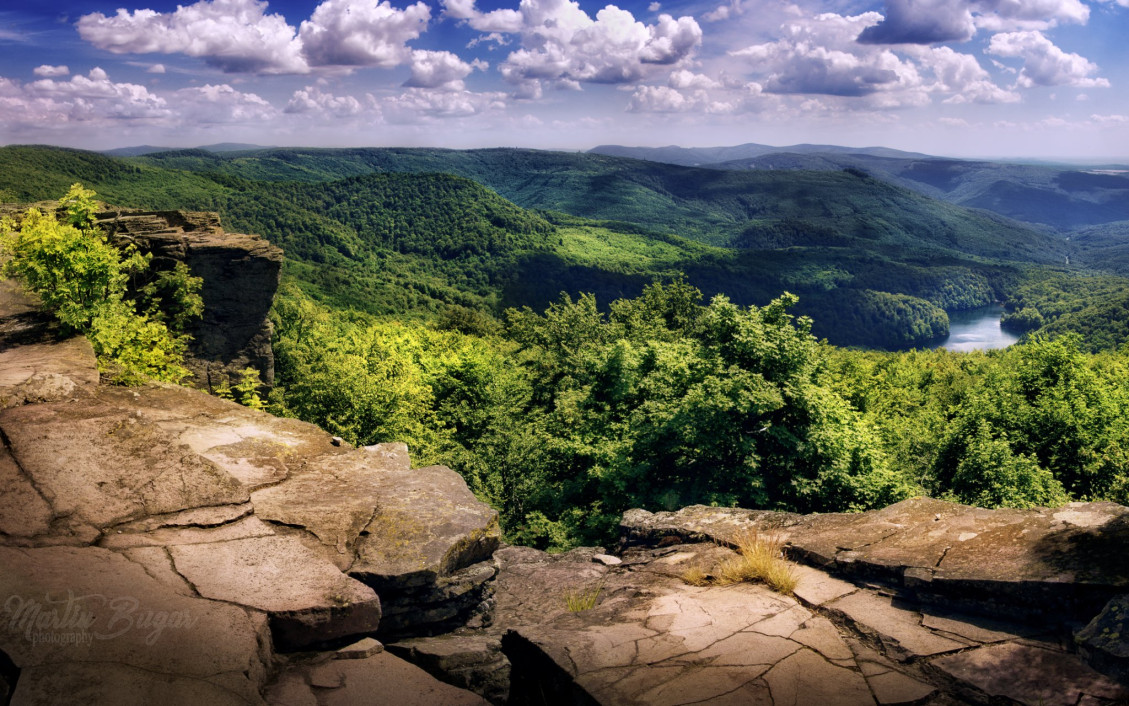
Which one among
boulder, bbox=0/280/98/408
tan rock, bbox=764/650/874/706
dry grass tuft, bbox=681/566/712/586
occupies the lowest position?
dry grass tuft, bbox=681/566/712/586

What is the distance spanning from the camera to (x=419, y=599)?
6824mm

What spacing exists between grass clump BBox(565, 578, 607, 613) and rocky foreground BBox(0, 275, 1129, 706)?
140mm

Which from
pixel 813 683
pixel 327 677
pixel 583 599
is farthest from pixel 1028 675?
pixel 327 677

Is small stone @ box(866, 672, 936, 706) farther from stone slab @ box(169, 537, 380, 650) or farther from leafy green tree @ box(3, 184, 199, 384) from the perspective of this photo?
leafy green tree @ box(3, 184, 199, 384)

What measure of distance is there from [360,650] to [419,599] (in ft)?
3.80

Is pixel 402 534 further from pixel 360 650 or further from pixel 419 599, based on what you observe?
pixel 360 650

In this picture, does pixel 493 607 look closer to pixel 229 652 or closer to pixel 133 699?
pixel 229 652

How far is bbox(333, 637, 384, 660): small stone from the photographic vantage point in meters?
5.59

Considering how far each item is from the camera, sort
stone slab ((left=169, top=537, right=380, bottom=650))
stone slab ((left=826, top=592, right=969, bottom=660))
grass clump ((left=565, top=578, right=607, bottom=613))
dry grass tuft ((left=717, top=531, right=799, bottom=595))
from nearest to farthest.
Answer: stone slab ((left=169, top=537, right=380, bottom=650))
stone slab ((left=826, top=592, right=969, bottom=660))
dry grass tuft ((left=717, top=531, right=799, bottom=595))
grass clump ((left=565, top=578, right=607, bottom=613))

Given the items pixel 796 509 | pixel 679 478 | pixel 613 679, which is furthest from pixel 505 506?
pixel 613 679

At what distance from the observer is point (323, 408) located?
84.3 feet

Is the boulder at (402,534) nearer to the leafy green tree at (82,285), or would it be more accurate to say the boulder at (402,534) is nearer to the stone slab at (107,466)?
the stone slab at (107,466)

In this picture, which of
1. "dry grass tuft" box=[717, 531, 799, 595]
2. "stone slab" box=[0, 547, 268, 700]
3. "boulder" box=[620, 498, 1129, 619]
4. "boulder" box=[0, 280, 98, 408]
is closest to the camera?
"stone slab" box=[0, 547, 268, 700]

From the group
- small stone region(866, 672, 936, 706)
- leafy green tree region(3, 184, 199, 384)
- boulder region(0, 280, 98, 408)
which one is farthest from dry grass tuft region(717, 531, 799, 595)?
leafy green tree region(3, 184, 199, 384)
